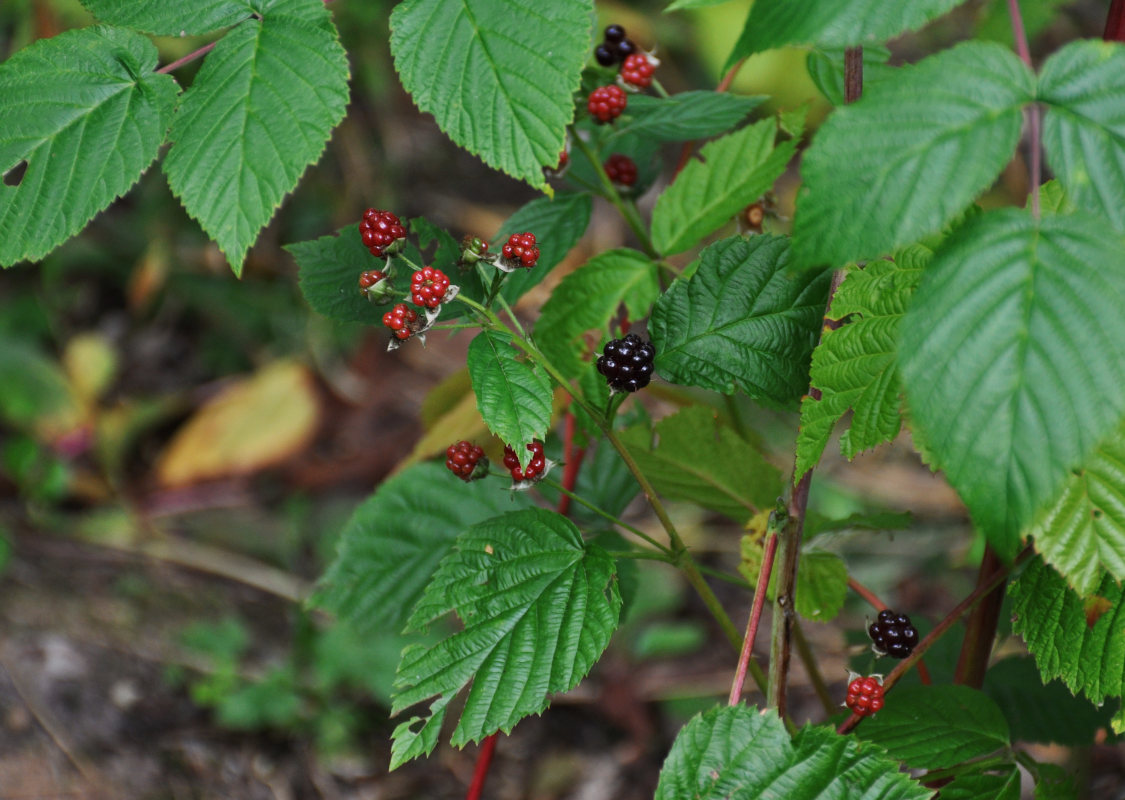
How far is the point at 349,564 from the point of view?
1.34 meters

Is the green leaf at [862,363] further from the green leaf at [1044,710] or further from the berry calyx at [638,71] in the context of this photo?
the green leaf at [1044,710]

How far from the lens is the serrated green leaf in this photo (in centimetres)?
99

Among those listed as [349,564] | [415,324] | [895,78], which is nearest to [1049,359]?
[895,78]

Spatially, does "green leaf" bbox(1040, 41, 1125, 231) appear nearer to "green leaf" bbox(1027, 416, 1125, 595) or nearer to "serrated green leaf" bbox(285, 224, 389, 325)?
"green leaf" bbox(1027, 416, 1125, 595)

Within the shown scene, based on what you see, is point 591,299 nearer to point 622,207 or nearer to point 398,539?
point 622,207

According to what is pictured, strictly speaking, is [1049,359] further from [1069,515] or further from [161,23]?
[161,23]

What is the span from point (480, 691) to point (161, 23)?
693 mm

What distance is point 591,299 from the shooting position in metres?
1.17

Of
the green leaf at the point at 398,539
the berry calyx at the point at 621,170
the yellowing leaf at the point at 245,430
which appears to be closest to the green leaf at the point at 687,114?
the berry calyx at the point at 621,170

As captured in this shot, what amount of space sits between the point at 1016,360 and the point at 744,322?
14.9 inches

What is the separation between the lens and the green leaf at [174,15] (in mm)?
892

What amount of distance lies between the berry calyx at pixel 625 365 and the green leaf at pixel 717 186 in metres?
A: 0.30

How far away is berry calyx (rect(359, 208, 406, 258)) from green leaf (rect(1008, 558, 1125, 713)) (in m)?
0.69

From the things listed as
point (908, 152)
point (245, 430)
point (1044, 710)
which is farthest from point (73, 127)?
point (245, 430)
